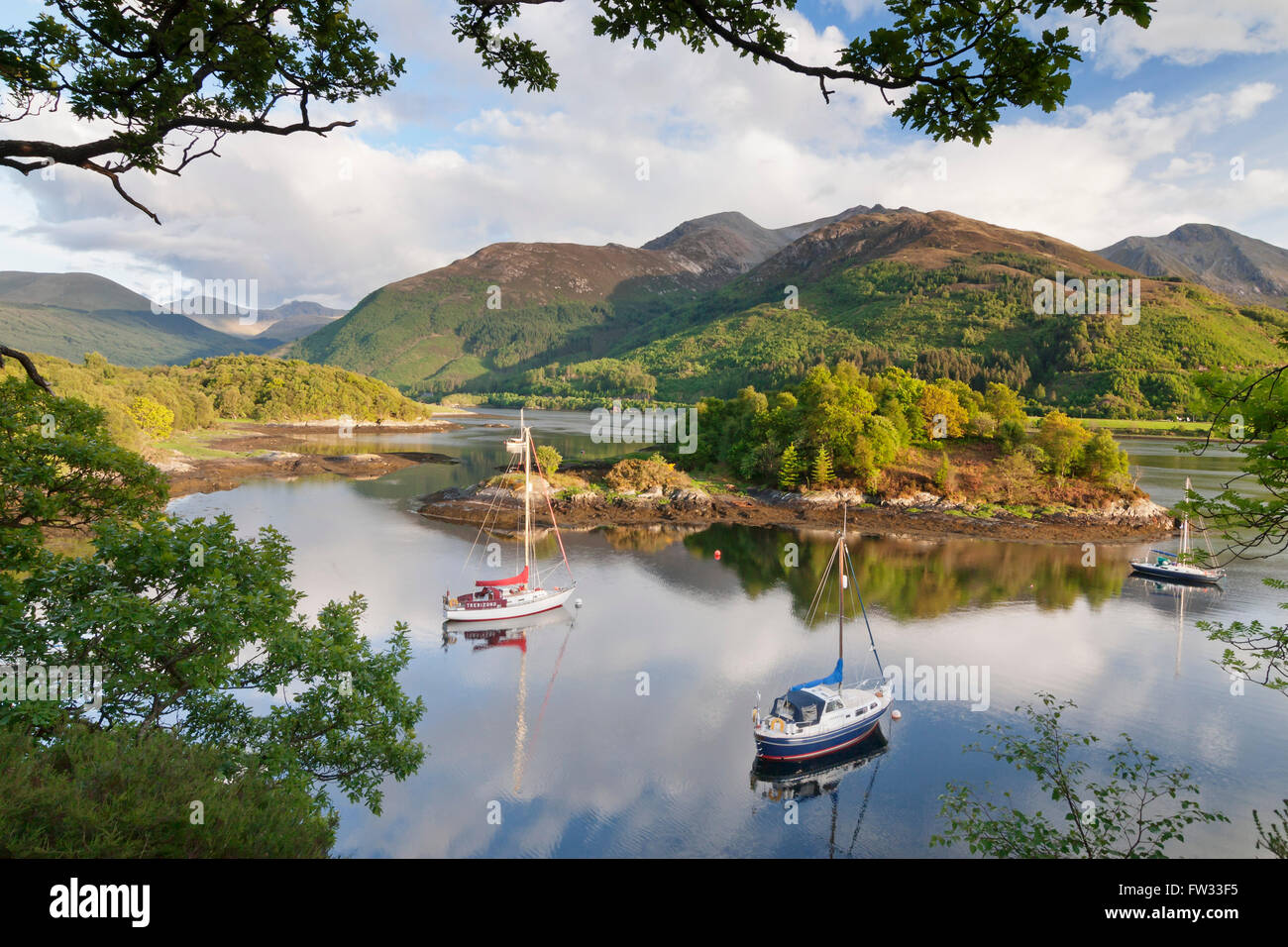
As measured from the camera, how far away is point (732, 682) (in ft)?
71.1

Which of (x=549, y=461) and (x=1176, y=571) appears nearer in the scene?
(x=1176, y=571)

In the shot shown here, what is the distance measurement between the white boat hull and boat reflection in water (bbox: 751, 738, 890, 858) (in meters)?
13.7

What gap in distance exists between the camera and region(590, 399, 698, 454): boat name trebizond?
214 ft

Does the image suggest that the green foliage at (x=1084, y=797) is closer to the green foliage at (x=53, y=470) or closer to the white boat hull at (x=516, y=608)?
the green foliage at (x=53, y=470)

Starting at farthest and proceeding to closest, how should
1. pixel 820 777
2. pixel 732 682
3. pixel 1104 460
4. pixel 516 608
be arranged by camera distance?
pixel 1104 460, pixel 516 608, pixel 732 682, pixel 820 777

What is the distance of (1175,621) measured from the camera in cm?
2881

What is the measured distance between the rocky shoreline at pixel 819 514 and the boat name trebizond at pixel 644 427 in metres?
13.0

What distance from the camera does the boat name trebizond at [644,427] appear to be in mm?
65188

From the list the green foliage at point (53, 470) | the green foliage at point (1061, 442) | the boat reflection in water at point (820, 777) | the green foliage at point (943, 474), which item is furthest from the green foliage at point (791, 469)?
the green foliage at point (53, 470)

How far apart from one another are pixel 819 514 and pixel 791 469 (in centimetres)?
652

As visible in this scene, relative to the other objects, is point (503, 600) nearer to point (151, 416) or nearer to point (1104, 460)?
point (1104, 460)

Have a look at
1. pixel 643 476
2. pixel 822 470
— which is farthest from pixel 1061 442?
pixel 643 476

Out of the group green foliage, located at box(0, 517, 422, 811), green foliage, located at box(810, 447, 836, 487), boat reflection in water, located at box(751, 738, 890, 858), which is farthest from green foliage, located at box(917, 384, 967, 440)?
green foliage, located at box(0, 517, 422, 811)
